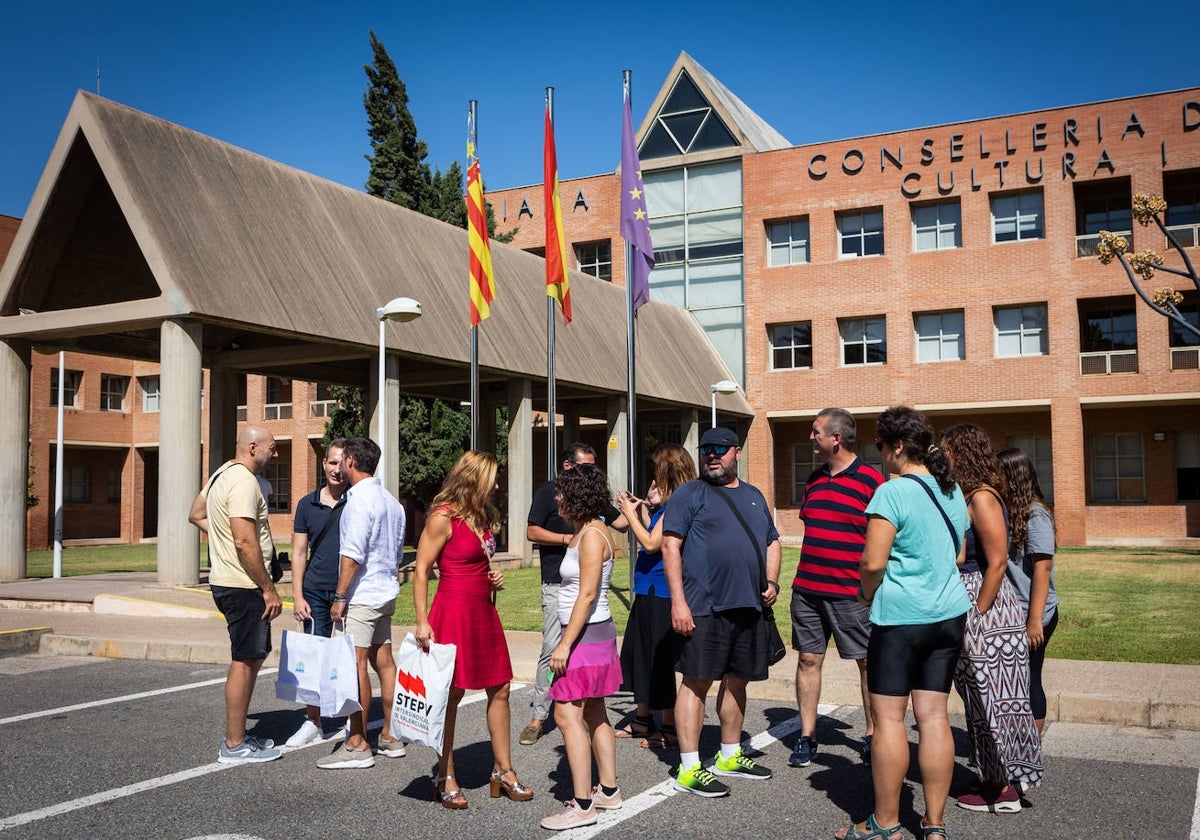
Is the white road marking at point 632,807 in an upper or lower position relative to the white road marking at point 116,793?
lower

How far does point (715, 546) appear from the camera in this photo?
592cm

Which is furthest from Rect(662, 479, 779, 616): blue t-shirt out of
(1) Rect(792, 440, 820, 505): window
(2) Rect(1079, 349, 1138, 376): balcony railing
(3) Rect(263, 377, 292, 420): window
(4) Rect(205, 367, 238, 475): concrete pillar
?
(3) Rect(263, 377, 292, 420): window

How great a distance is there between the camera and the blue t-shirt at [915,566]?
15.9 feet

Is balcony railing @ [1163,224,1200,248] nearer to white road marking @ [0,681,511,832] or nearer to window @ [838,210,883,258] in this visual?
window @ [838,210,883,258]

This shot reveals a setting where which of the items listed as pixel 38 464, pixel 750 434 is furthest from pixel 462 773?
pixel 38 464

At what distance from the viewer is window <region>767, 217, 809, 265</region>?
33.5 m

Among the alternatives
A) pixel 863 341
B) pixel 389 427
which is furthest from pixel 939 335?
pixel 389 427

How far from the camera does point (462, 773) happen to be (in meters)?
6.39

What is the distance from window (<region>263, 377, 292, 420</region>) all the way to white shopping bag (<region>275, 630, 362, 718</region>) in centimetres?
3763

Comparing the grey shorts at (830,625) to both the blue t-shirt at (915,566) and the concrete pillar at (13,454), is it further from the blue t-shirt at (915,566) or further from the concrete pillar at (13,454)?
the concrete pillar at (13,454)

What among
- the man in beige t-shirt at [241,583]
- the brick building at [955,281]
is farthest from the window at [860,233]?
the man in beige t-shirt at [241,583]

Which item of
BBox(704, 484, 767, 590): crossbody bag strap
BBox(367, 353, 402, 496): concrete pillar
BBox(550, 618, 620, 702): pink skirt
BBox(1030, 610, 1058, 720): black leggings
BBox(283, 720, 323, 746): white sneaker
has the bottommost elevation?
BBox(283, 720, 323, 746): white sneaker

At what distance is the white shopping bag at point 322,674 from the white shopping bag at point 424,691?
88cm

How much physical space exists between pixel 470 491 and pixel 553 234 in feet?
31.9
